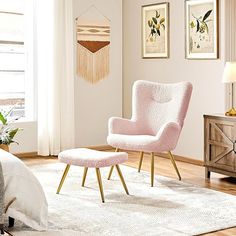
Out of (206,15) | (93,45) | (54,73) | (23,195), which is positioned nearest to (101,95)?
(93,45)

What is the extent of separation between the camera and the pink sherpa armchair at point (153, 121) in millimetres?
5238

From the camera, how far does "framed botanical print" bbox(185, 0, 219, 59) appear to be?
6055 millimetres

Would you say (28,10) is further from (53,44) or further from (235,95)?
(235,95)

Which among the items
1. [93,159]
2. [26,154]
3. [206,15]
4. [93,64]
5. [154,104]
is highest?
[206,15]

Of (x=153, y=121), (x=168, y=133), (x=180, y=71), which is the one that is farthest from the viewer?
(x=180, y=71)

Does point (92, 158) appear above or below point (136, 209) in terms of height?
above

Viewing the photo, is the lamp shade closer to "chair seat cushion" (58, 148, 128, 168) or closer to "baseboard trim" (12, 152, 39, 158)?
"chair seat cushion" (58, 148, 128, 168)

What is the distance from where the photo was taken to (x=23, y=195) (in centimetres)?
373

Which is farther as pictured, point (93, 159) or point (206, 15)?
point (206, 15)

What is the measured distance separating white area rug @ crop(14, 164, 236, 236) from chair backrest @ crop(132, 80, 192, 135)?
1.90 ft

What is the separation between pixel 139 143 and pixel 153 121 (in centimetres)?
63

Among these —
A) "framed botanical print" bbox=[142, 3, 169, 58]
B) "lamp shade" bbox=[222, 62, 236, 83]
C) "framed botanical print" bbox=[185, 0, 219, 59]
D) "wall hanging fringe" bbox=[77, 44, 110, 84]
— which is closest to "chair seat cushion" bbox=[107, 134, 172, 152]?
"lamp shade" bbox=[222, 62, 236, 83]

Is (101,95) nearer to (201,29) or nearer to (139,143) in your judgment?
(201,29)

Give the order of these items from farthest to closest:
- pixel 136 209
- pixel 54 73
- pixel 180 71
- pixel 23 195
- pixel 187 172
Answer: pixel 54 73
pixel 180 71
pixel 187 172
pixel 136 209
pixel 23 195
